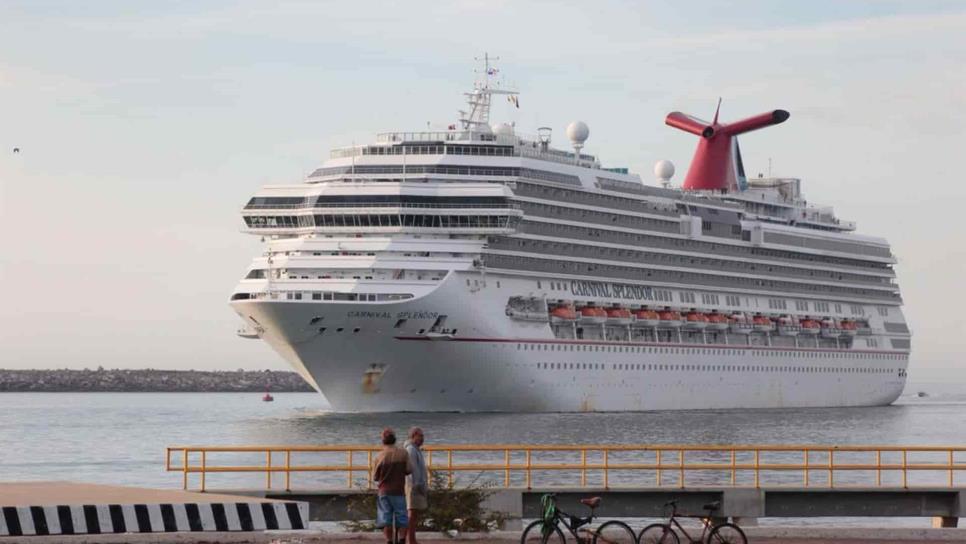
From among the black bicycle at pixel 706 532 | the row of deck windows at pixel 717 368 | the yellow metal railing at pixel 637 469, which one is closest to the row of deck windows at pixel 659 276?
the row of deck windows at pixel 717 368

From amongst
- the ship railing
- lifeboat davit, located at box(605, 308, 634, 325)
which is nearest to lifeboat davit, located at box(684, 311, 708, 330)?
lifeboat davit, located at box(605, 308, 634, 325)

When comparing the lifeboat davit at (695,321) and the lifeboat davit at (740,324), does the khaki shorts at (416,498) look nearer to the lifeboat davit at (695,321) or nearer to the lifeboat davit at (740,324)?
the lifeboat davit at (695,321)

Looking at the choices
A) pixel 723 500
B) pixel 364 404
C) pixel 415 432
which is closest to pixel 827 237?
pixel 364 404

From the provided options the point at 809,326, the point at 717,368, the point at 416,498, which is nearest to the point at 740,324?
the point at 717,368

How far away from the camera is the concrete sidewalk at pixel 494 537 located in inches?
910

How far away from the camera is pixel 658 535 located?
24031 millimetres

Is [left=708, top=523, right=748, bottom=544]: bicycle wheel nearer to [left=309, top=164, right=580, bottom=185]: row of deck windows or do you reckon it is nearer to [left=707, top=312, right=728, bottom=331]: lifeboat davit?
[left=309, top=164, right=580, bottom=185]: row of deck windows

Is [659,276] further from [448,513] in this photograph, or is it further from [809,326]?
[448,513]

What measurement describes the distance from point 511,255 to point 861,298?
3693cm

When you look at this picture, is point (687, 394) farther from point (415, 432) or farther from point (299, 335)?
point (415, 432)

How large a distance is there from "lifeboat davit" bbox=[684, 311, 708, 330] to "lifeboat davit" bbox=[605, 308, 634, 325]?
538 centimetres

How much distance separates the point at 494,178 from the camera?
7712 centimetres

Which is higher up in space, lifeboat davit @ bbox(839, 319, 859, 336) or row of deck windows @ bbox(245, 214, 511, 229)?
row of deck windows @ bbox(245, 214, 511, 229)

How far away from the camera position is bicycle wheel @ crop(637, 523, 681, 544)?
23141mm
